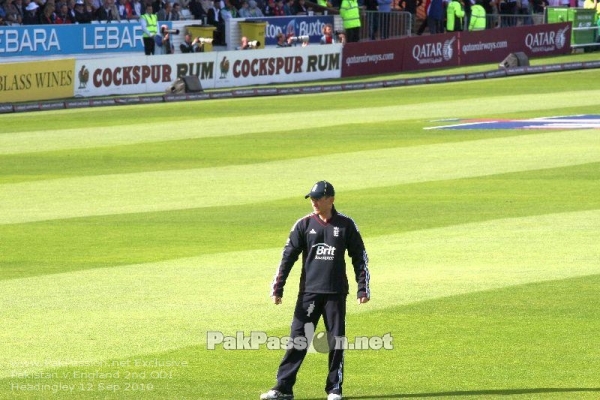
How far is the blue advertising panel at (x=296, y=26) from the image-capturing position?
164 feet

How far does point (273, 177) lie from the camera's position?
24719 millimetres

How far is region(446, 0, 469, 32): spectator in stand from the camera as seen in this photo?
52.7 meters

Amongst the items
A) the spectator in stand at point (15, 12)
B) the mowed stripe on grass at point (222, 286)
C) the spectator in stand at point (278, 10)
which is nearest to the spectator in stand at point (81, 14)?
the spectator in stand at point (15, 12)

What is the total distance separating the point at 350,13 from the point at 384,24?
12.1 ft

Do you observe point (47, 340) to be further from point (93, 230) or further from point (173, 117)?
point (173, 117)

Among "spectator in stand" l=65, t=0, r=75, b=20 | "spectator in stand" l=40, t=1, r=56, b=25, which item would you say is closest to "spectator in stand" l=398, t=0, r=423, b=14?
"spectator in stand" l=65, t=0, r=75, b=20

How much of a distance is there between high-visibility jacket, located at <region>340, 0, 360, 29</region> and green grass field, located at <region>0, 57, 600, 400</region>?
51.4ft

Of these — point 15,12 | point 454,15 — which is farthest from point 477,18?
point 15,12

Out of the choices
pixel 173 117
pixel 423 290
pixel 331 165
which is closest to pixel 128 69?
pixel 173 117

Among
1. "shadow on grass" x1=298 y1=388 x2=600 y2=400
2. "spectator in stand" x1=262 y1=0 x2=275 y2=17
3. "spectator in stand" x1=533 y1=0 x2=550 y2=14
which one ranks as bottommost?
"spectator in stand" x1=533 y1=0 x2=550 y2=14

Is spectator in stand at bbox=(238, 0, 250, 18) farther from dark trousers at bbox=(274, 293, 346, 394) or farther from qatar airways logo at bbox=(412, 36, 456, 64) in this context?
dark trousers at bbox=(274, 293, 346, 394)

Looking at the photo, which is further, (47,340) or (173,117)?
(173,117)

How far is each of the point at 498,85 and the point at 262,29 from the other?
9993mm

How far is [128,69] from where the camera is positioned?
4078cm
